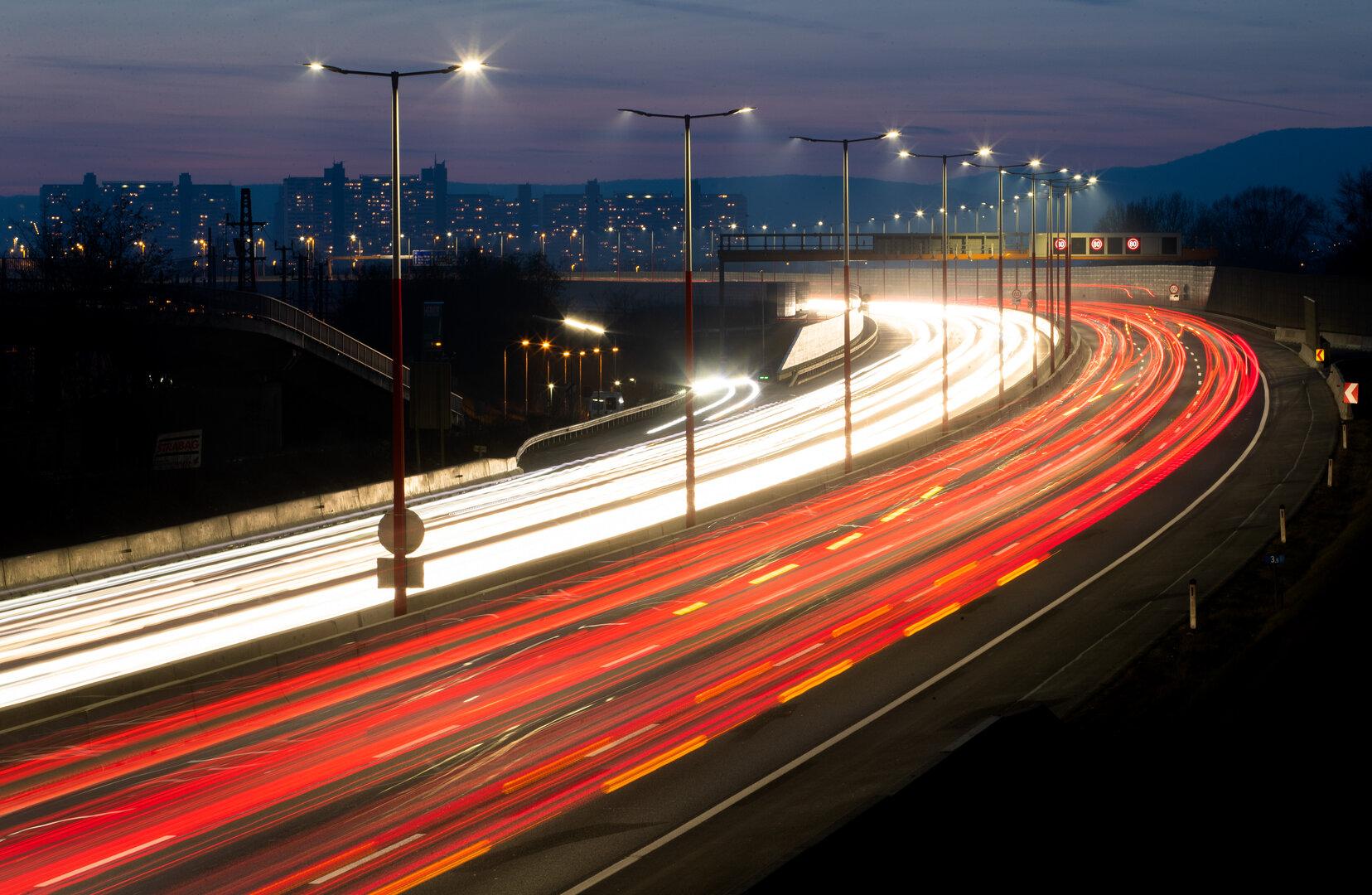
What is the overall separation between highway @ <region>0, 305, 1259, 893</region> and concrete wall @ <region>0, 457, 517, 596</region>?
1001 centimetres

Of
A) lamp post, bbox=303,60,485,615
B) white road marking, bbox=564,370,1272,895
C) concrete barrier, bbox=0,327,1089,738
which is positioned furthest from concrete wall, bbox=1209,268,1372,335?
lamp post, bbox=303,60,485,615

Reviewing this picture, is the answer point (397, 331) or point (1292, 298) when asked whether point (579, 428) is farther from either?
point (1292, 298)

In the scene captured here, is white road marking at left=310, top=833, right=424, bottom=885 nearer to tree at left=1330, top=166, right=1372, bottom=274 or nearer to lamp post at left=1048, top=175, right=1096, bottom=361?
lamp post at left=1048, top=175, right=1096, bottom=361

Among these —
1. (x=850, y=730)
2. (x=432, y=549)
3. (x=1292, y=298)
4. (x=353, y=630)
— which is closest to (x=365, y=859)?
(x=850, y=730)

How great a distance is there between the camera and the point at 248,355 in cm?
5612

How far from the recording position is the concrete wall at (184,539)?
29.9 metres

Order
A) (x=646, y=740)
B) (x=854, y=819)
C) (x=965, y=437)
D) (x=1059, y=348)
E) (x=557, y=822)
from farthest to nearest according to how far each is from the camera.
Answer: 1. (x=1059, y=348)
2. (x=965, y=437)
3. (x=646, y=740)
4. (x=557, y=822)
5. (x=854, y=819)

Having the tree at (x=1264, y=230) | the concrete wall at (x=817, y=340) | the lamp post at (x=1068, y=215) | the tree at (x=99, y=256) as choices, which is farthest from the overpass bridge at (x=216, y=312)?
the tree at (x=1264, y=230)

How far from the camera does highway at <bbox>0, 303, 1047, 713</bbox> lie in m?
24.2

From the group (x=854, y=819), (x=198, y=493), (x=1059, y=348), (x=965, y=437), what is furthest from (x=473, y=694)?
(x=1059, y=348)

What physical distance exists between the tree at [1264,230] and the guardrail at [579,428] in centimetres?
11196

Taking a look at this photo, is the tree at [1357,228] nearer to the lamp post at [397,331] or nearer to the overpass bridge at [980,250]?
the overpass bridge at [980,250]

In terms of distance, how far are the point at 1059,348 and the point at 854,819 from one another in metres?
71.8

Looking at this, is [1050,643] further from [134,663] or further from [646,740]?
[134,663]
